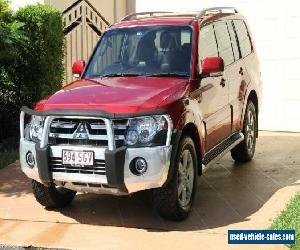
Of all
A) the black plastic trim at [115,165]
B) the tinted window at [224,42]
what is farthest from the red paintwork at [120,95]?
the tinted window at [224,42]

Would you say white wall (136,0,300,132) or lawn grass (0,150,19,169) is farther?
white wall (136,0,300,132)

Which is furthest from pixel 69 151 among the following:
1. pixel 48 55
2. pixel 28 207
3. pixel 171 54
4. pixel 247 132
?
pixel 48 55

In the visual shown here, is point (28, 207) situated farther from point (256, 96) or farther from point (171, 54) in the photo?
point (256, 96)

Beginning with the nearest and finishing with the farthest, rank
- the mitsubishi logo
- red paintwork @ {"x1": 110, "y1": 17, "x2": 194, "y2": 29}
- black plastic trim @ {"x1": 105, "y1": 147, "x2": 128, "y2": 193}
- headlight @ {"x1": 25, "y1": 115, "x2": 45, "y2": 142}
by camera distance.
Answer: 1. black plastic trim @ {"x1": 105, "y1": 147, "x2": 128, "y2": 193}
2. the mitsubishi logo
3. headlight @ {"x1": 25, "y1": 115, "x2": 45, "y2": 142}
4. red paintwork @ {"x1": 110, "y1": 17, "x2": 194, "y2": 29}

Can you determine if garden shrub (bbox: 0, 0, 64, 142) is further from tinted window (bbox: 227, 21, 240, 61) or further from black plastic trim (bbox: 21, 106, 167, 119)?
black plastic trim (bbox: 21, 106, 167, 119)

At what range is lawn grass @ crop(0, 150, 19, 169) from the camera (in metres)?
8.55

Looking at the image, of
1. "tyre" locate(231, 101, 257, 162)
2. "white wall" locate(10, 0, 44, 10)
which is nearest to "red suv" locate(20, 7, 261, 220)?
"tyre" locate(231, 101, 257, 162)

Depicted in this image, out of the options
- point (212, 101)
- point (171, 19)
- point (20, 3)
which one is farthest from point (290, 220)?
point (20, 3)

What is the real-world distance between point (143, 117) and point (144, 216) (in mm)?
1255

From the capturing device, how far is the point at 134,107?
5.54 m

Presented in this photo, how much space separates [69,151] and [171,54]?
184 centimetres

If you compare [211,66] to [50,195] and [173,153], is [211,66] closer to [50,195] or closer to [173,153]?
[173,153]

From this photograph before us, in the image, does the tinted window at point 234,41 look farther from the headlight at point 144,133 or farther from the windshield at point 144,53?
the headlight at point 144,133

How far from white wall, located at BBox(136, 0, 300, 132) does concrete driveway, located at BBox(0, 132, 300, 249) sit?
295 centimetres
